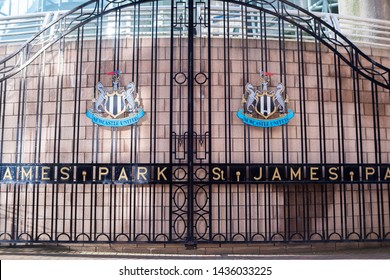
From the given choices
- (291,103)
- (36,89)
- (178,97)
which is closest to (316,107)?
(291,103)

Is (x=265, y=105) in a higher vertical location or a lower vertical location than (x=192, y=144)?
higher

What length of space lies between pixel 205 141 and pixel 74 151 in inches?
73.3

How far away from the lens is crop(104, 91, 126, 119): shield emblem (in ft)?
17.7

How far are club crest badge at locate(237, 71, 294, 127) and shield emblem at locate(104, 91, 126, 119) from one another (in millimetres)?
1678

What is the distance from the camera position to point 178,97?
18.0ft

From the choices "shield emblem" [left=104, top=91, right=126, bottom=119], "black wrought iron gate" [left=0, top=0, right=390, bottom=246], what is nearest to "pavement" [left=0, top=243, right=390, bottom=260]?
"black wrought iron gate" [left=0, top=0, right=390, bottom=246]

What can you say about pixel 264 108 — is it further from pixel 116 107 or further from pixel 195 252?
pixel 195 252

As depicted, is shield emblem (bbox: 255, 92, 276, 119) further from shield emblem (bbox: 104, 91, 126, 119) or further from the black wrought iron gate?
shield emblem (bbox: 104, 91, 126, 119)

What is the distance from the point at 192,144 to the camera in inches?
201

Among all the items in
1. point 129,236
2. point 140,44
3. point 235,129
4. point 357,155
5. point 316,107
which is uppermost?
point 140,44

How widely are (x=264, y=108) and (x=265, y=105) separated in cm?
5

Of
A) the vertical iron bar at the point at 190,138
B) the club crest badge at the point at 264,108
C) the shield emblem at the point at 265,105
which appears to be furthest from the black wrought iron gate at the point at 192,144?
the shield emblem at the point at 265,105

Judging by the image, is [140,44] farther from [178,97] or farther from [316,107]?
[316,107]

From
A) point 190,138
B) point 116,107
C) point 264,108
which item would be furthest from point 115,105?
point 264,108
